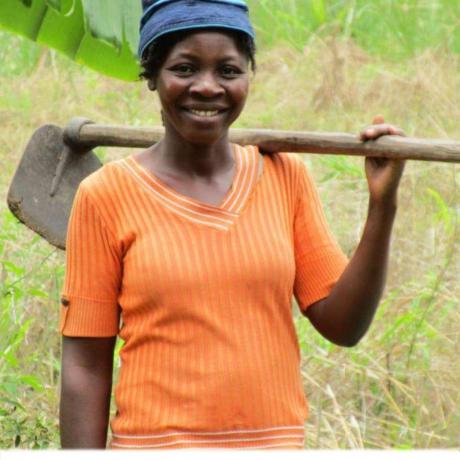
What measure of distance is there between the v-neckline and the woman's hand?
201 mm

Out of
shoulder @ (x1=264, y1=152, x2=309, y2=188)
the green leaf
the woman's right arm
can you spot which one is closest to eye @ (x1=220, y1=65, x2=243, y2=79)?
shoulder @ (x1=264, y1=152, x2=309, y2=188)

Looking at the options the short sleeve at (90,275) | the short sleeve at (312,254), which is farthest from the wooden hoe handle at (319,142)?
the short sleeve at (90,275)

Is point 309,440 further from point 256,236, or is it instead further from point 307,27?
point 307,27

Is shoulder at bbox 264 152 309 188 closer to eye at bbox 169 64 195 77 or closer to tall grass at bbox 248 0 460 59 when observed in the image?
eye at bbox 169 64 195 77

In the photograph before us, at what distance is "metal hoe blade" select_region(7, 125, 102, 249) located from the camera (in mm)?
2703

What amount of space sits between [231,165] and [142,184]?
164mm

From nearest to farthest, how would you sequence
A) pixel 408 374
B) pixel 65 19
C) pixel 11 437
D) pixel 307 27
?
pixel 11 437 < pixel 65 19 < pixel 408 374 < pixel 307 27

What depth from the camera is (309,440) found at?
3043mm

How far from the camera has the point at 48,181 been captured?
2787 mm

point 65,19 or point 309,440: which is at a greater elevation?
point 65,19

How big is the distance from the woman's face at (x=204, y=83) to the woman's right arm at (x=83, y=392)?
0.41 m

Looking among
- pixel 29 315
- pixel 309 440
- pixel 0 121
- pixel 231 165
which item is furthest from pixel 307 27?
pixel 231 165

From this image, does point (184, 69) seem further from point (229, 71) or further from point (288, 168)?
point (288, 168)

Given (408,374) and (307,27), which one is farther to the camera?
(307,27)
